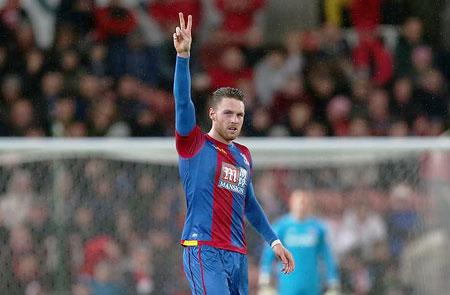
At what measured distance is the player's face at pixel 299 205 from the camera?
11.9m

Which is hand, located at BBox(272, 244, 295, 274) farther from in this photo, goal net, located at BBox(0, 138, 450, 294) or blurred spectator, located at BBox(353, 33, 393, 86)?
blurred spectator, located at BBox(353, 33, 393, 86)

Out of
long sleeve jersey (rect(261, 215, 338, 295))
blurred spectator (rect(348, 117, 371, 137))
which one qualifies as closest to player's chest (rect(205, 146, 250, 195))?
long sleeve jersey (rect(261, 215, 338, 295))

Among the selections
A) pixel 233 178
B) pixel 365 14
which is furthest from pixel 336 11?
pixel 233 178

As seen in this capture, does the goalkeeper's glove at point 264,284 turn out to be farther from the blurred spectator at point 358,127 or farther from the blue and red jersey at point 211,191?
the blue and red jersey at point 211,191

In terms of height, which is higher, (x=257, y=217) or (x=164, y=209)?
(x=257, y=217)

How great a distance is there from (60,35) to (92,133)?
142 centimetres

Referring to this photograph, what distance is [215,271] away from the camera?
21.6ft

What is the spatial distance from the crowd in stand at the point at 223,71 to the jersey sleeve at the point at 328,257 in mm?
1992

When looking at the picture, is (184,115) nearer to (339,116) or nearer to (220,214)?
(220,214)

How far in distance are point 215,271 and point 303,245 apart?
566cm

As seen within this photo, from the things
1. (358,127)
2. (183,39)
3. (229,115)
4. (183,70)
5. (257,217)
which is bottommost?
(257,217)

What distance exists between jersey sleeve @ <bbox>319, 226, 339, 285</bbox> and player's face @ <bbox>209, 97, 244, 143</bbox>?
513 cm

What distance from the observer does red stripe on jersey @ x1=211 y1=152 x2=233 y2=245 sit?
262 inches

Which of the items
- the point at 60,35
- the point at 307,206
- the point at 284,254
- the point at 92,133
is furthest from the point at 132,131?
the point at 284,254
